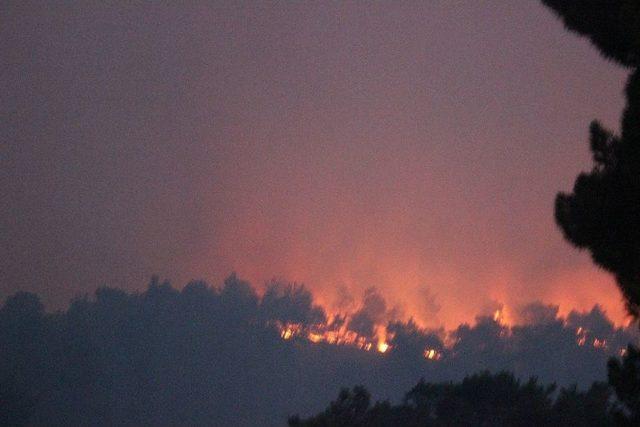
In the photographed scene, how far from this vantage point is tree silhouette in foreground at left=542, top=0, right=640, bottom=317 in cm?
1034

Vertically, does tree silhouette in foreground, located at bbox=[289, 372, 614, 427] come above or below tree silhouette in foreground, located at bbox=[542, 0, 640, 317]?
below

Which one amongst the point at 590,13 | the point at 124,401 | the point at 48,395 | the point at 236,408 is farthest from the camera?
the point at 236,408

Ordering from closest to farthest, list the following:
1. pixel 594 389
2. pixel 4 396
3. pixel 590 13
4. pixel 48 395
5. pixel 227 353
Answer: pixel 590 13 → pixel 594 389 → pixel 4 396 → pixel 48 395 → pixel 227 353

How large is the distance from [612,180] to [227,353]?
10445cm

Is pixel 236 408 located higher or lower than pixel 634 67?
lower

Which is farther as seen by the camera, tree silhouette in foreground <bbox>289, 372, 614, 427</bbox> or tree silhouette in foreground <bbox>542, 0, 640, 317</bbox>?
tree silhouette in foreground <bbox>289, 372, 614, 427</bbox>

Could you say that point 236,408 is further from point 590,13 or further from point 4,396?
point 590,13

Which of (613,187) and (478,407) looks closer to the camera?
(613,187)

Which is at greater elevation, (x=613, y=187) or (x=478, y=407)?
(x=613, y=187)

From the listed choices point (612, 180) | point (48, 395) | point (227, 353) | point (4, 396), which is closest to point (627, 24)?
point (612, 180)

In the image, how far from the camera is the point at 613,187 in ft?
34.8

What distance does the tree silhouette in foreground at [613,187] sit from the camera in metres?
10.3

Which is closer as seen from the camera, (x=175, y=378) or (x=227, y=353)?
(x=175, y=378)

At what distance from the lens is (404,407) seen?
142ft
